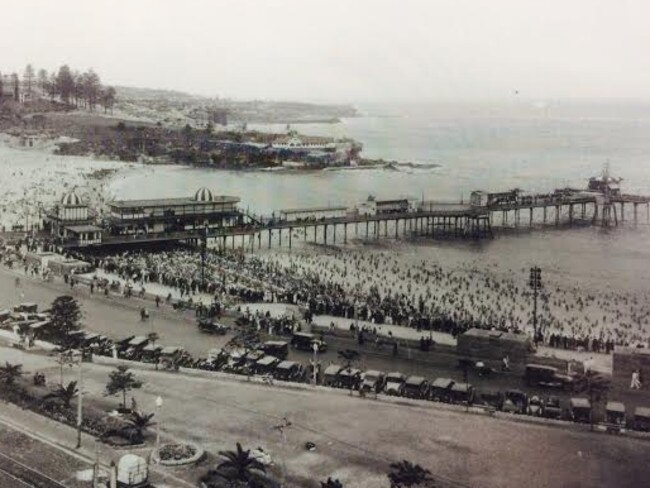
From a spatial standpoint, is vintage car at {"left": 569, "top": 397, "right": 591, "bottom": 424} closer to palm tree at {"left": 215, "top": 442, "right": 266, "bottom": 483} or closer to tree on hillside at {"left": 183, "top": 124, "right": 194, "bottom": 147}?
palm tree at {"left": 215, "top": 442, "right": 266, "bottom": 483}

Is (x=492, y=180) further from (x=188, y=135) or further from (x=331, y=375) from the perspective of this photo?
(x=331, y=375)

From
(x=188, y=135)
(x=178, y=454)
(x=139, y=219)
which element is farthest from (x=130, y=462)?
(x=188, y=135)

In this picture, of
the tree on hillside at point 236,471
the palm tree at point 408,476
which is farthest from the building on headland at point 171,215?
the palm tree at point 408,476

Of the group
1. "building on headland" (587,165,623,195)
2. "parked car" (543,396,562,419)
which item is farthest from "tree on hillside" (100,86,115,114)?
"parked car" (543,396,562,419)

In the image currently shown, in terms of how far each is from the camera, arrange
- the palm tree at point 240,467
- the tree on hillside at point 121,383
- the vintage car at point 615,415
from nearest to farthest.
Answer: the palm tree at point 240,467 → the tree on hillside at point 121,383 → the vintage car at point 615,415

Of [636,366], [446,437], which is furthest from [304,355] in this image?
[636,366]

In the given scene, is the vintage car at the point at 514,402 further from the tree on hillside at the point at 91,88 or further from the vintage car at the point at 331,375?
the tree on hillside at the point at 91,88

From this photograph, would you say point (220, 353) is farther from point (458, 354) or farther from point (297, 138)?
point (297, 138)
